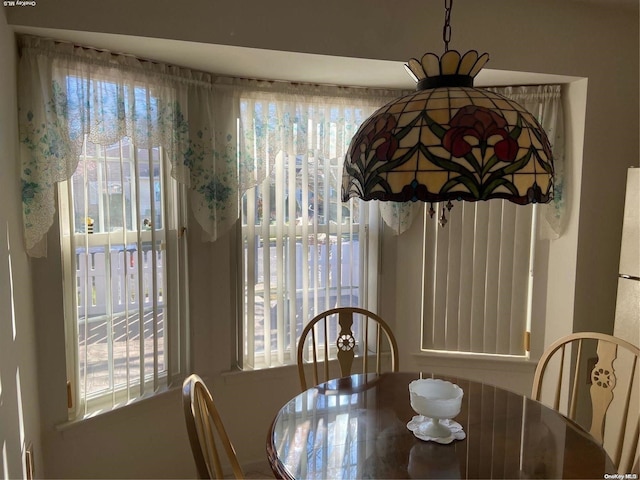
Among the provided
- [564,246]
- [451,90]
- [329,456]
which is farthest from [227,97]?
[564,246]

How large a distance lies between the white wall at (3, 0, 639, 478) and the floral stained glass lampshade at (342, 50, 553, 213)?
1.16 m

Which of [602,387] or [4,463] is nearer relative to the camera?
[4,463]

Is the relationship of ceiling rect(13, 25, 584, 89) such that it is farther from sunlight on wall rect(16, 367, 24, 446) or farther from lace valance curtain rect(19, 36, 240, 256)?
sunlight on wall rect(16, 367, 24, 446)

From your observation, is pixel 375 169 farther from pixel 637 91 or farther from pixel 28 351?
→ pixel 637 91

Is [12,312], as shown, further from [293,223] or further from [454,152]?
[454,152]

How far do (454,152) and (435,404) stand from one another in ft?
2.64

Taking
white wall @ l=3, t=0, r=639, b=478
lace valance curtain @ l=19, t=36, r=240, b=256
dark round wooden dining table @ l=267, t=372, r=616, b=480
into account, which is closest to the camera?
dark round wooden dining table @ l=267, t=372, r=616, b=480

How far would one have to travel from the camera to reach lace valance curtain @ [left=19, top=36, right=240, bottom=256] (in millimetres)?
1796

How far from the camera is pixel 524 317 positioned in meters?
2.72

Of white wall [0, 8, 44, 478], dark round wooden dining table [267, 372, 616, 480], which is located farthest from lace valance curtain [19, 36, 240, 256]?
dark round wooden dining table [267, 372, 616, 480]

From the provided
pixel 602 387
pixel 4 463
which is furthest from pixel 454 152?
pixel 4 463

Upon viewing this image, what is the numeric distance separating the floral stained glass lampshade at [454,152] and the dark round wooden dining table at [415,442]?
763 mm

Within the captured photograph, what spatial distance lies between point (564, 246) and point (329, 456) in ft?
6.02

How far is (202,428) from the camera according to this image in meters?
1.32
